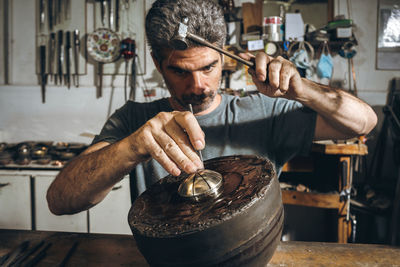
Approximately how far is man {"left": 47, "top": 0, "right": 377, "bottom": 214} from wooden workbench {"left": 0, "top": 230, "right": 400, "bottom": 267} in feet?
Answer: 0.55

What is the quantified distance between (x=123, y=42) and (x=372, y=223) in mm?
3509

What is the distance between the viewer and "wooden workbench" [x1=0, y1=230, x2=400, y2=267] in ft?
3.39

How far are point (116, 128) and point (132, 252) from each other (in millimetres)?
721

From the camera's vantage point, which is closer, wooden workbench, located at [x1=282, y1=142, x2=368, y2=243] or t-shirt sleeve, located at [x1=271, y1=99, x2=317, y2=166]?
t-shirt sleeve, located at [x1=271, y1=99, x2=317, y2=166]

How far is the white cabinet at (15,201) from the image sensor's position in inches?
113

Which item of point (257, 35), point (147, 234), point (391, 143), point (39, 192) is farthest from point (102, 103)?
point (391, 143)

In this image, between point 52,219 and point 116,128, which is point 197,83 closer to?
point 116,128

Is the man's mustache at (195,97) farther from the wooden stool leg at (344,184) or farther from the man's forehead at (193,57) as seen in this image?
the wooden stool leg at (344,184)

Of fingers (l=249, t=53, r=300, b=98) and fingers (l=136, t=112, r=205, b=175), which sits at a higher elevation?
fingers (l=249, t=53, r=300, b=98)

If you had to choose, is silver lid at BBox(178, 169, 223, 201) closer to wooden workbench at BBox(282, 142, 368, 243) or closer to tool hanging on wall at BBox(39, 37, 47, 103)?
wooden workbench at BBox(282, 142, 368, 243)

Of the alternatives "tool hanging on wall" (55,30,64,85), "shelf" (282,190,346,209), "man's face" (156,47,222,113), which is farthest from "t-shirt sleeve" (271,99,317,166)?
"tool hanging on wall" (55,30,64,85)

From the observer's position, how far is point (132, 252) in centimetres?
114

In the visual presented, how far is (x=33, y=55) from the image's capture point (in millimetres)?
3734

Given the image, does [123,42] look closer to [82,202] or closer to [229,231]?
[82,202]
